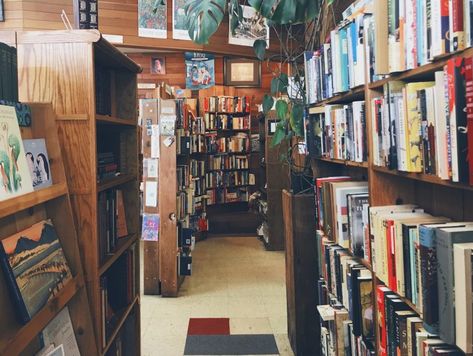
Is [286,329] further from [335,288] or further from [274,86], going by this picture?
[274,86]

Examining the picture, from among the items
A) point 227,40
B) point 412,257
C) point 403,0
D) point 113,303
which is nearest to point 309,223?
point 113,303

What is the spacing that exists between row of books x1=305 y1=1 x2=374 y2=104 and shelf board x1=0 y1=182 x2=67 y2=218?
1195mm

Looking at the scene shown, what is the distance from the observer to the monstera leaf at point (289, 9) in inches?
78.4

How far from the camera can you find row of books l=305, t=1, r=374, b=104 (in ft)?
5.79

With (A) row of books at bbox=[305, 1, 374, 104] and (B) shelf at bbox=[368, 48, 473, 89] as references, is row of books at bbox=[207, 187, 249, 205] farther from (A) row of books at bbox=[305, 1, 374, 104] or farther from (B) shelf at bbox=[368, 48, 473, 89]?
(B) shelf at bbox=[368, 48, 473, 89]

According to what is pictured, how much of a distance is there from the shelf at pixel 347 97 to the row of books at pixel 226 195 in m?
4.82

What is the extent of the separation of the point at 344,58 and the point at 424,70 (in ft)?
2.66

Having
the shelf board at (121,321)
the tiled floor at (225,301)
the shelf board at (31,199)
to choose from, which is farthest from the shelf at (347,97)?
the tiled floor at (225,301)

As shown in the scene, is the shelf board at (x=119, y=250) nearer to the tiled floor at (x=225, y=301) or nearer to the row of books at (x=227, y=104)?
the tiled floor at (x=225, y=301)

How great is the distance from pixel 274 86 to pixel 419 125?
A: 5.81 ft

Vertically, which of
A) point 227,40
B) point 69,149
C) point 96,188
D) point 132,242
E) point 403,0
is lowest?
point 132,242

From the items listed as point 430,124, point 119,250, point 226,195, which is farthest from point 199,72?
point 430,124

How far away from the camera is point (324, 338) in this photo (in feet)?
8.15

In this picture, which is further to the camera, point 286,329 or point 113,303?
point 286,329
